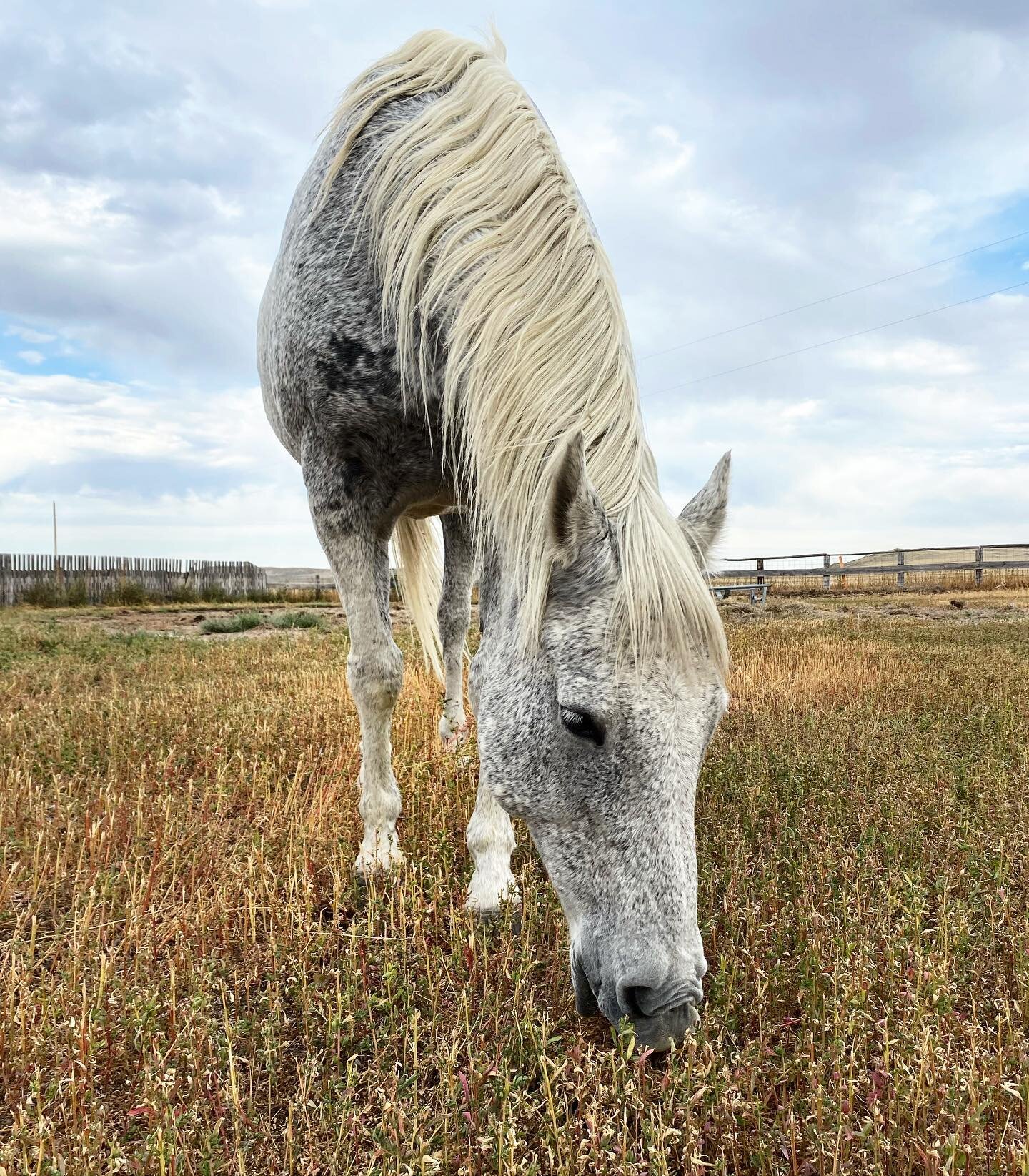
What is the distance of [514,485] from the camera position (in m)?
2.42

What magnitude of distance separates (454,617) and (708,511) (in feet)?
10.3

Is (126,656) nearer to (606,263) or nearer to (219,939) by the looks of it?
(219,939)

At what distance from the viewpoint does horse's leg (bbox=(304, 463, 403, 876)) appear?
3410mm

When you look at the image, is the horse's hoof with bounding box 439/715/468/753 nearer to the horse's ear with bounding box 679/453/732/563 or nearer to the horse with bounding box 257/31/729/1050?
the horse with bounding box 257/31/729/1050

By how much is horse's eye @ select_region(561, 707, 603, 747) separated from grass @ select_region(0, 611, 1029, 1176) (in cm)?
71

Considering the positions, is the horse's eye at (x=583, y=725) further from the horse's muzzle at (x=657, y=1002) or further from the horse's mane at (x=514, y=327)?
the horse's muzzle at (x=657, y=1002)

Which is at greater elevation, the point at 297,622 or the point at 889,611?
the point at 297,622

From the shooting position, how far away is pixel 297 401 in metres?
3.55

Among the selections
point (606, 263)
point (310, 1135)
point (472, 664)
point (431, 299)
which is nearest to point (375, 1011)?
point (310, 1135)

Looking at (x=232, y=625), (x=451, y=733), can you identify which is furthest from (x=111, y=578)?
(x=451, y=733)

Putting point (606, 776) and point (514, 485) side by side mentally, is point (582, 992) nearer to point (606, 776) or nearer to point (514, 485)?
point (606, 776)

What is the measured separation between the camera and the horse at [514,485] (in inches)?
77.6

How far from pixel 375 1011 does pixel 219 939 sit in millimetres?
726

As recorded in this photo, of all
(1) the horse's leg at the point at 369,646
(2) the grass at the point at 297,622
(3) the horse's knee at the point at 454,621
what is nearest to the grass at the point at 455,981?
(1) the horse's leg at the point at 369,646
